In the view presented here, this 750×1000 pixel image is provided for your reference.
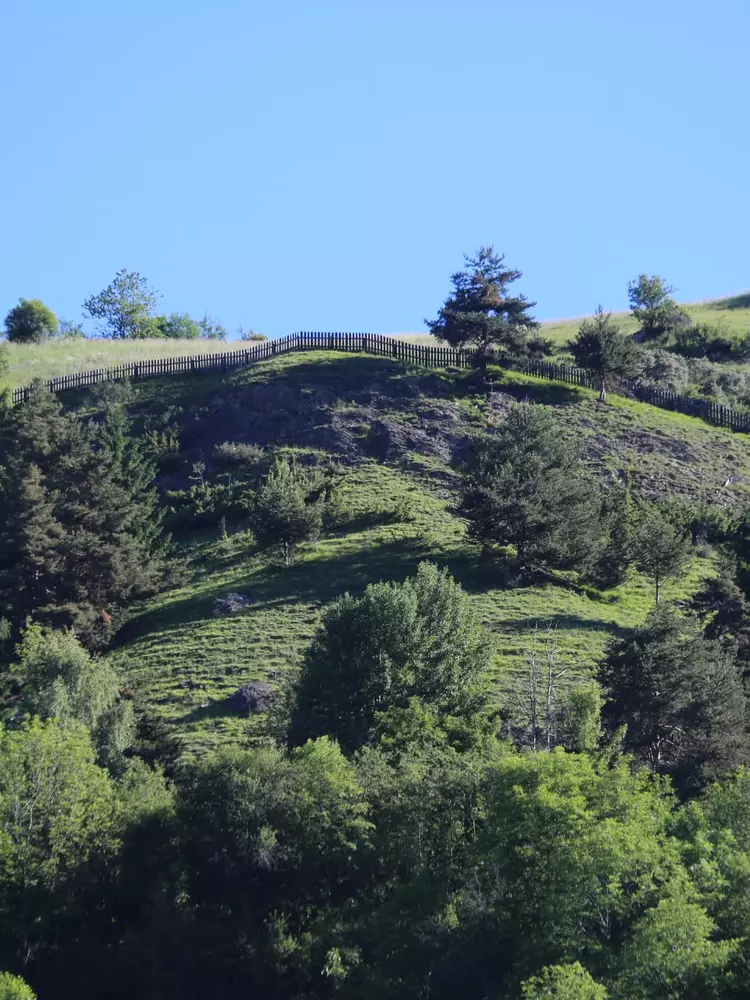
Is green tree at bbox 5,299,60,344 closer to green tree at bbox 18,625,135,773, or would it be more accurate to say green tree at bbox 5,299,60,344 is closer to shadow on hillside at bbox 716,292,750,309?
shadow on hillside at bbox 716,292,750,309

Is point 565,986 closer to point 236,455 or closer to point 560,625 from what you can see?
point 560,625

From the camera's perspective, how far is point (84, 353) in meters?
97.7

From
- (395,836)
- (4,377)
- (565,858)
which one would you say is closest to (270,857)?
(395,836)

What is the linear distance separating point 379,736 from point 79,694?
973cm

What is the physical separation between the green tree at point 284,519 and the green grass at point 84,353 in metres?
30.7

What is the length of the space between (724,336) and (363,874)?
74.5 m

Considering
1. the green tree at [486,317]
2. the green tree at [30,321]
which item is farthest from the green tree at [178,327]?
the green tree at [486,317]

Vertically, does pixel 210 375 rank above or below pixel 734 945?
above

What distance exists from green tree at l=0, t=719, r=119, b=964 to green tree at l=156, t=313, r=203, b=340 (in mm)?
92407

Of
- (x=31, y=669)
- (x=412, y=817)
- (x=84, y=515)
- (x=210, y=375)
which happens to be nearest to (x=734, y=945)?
(x=412, y=817)

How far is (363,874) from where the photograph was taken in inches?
1467

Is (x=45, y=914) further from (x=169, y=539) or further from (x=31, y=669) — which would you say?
(x=169, y=539)

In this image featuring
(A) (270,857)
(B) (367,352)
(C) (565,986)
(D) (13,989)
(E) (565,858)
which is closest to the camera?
(C) (565,986)

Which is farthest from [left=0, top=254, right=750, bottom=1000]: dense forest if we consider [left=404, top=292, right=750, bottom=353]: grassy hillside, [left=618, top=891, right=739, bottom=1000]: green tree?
[left=404, top=292, right=750, bottom=353]: grassy hillside
